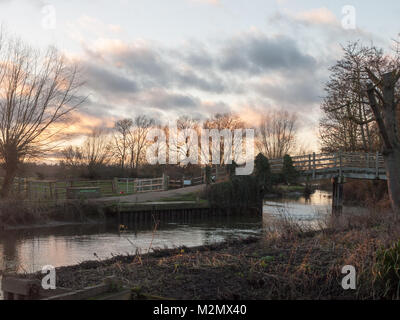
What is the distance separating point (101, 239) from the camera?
2050 cm

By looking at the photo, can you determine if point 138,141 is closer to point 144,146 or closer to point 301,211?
point 144,146

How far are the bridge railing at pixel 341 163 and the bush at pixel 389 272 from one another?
2704 cm

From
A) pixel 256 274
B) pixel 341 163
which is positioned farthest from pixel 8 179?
pixel 341 163

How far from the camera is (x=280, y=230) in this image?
38.9 ft

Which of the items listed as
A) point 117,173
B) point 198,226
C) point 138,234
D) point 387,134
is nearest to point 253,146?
point 117,173

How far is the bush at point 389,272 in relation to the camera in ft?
19.9

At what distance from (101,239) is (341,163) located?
19720 mm

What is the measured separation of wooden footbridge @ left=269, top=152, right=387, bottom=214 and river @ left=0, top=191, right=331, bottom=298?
24.2 ft

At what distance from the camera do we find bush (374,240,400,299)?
6078mm

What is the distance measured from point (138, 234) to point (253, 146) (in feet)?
120

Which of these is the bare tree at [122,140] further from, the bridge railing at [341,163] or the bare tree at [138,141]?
the bridge railing at [341,163]

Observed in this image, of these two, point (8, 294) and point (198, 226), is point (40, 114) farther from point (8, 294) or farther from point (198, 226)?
point (8, 294)

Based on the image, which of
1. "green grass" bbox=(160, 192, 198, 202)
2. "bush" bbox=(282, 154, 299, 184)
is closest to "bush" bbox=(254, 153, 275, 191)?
"bush" bbox=(282, 154, 299, 184)

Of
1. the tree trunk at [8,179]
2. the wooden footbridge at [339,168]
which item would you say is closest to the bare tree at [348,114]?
the wooden footbridge at [339,168]
